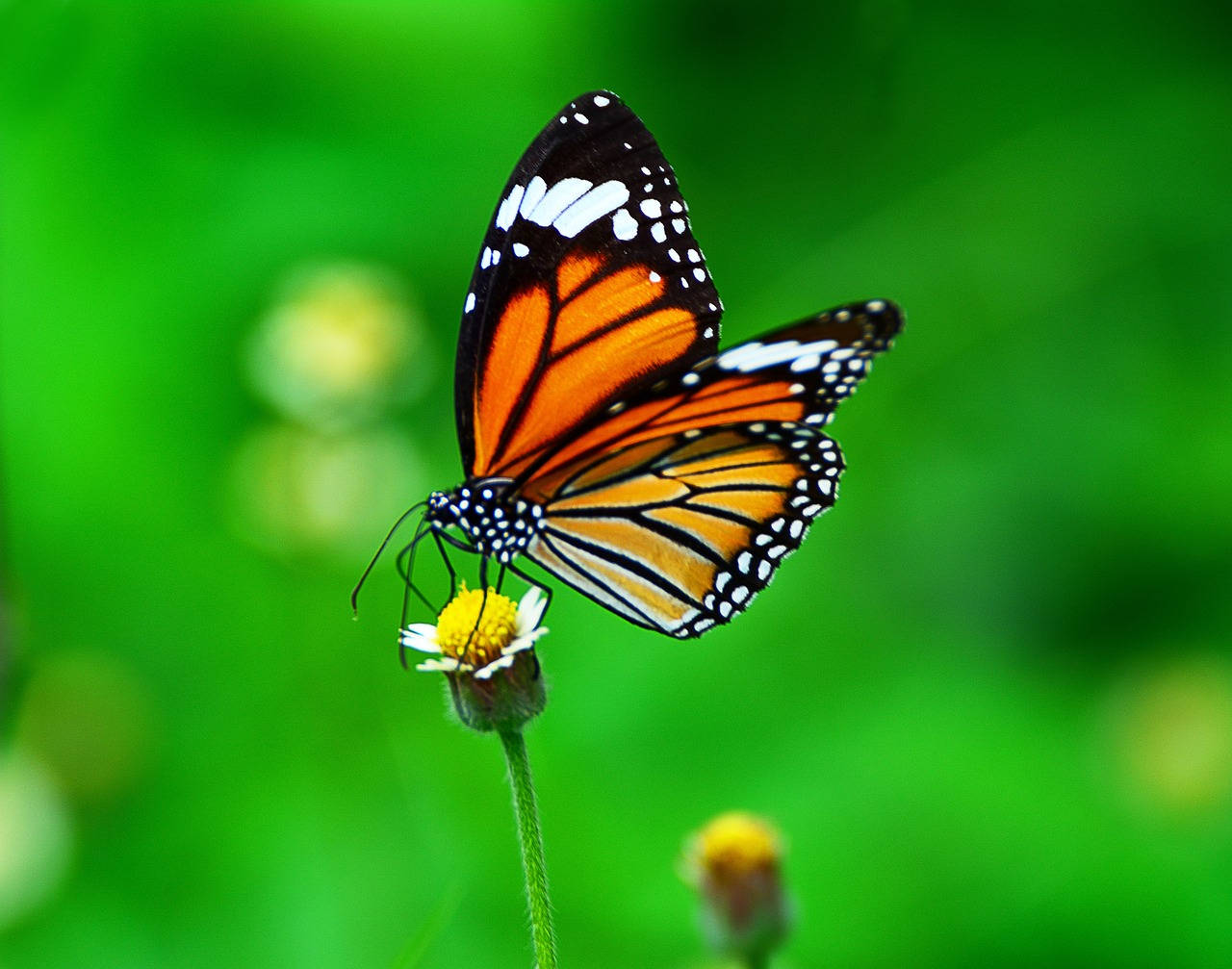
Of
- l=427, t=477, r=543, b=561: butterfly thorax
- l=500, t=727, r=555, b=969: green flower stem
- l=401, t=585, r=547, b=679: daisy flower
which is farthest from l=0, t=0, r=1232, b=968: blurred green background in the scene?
l=500, t=727, r=555, b=969: green flower stem

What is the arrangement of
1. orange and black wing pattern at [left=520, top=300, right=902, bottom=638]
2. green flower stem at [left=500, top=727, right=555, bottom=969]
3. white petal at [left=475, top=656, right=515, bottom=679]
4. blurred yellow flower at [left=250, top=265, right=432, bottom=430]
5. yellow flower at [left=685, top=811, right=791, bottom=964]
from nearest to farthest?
1. green flower stem at [left=500, top=727, right=555, bottom=969]
2. white petal at [left=475, top=656, right=515, bottom=679]
3. yellow flower at [left=685, top=811, right=791, bottom=964]
4. orange and black wing pattern at [left=520, top=300, right=902, bottom=638]
5. blurred yellow flower at [left=250, top=265, right=432, bottom=430]

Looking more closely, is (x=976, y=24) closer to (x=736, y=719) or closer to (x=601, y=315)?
(x=736, y=719)

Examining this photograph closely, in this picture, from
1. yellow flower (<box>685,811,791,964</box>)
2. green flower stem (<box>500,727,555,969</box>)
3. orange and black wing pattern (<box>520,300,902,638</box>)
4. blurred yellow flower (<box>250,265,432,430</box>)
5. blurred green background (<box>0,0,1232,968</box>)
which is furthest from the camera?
blurred yellow flower (<box>250,265,432,430</box>)

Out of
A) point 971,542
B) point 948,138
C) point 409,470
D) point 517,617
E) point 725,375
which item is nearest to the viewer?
point 517,617

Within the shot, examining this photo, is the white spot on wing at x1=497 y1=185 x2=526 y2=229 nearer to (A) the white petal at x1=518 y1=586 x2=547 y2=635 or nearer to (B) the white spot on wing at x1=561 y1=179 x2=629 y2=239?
(B) the white spot on wing at x1=561 y1=179 x2=629 y2=239

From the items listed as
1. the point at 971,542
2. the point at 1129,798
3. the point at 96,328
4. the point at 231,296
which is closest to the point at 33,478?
the point at 96,328

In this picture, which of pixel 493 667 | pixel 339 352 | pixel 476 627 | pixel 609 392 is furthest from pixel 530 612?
pixel 339 352

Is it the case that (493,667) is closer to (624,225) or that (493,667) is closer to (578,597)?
(624,225)
